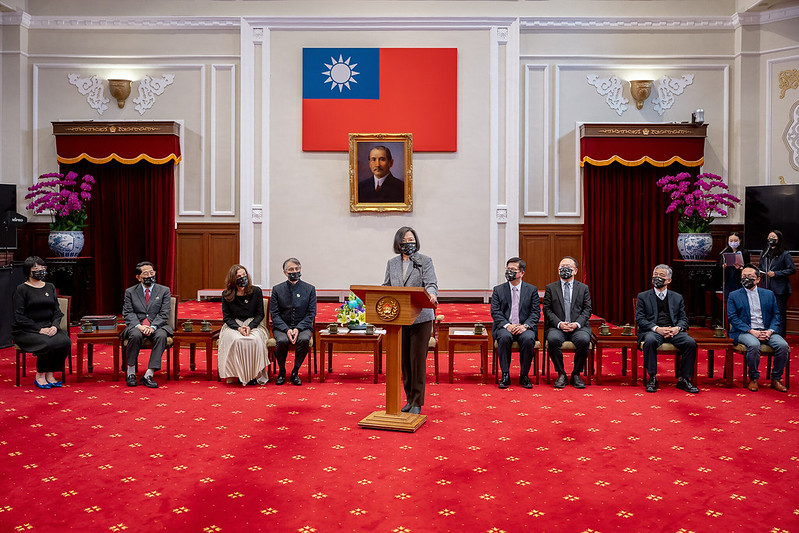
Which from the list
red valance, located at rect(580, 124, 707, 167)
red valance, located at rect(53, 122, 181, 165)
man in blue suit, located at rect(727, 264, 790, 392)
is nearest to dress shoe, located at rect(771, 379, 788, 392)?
man in blue suit, located at rect(727, 264, 790, 392)

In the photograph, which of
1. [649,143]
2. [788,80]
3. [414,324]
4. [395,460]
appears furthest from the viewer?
[649,143]

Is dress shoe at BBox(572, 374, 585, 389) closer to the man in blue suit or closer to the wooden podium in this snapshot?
the man in blue suit

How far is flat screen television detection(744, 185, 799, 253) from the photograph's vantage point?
32.0 ft

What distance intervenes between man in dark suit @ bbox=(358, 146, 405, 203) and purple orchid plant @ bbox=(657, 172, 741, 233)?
12.2ft

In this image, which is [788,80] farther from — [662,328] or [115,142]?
[115,142]

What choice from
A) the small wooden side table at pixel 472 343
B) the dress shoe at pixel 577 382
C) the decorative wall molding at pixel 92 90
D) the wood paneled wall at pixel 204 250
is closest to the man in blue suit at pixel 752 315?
the dress shoe at pixel 577 382

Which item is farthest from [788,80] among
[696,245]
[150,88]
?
[150,88]

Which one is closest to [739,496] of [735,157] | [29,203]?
[735,157]

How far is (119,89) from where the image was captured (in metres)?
10.8

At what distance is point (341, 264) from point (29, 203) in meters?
4.72

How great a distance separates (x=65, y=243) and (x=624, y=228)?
314 inches

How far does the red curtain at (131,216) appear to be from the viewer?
431 inches

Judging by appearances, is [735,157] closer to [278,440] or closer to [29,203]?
[278,440]

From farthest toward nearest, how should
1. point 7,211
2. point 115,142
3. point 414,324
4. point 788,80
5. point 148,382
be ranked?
point 115,142, point 788,80, point 7,211, point 148,382, point 414,324
